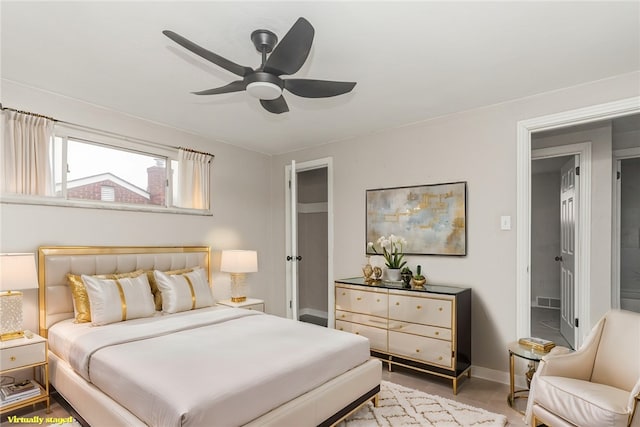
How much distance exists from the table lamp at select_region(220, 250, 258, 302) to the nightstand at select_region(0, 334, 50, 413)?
188 centimetres

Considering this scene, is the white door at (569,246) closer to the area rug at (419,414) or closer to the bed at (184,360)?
the area rug at (419,414)

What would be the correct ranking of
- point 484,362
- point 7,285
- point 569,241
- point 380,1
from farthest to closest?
1. point 569,241
2. point 484,362
3. point 7,285
4. point 380,1

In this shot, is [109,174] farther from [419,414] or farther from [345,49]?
[419,414]

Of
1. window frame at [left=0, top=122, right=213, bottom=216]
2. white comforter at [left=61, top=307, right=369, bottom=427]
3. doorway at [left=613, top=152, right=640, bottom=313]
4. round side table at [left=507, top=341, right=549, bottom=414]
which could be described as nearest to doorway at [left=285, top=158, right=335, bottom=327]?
window frame at [left=0, top=122, right=213, bottom=216]

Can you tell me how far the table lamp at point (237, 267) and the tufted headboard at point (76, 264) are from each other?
0.51 m

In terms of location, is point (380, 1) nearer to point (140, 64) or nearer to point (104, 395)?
point (140, 64)

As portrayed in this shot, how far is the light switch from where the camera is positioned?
326cm

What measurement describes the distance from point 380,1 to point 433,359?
2855 millimetres

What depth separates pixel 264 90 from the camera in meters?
2.09

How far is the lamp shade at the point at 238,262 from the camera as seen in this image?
420 centimetres

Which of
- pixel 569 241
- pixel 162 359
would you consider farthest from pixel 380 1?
pixel 569 241

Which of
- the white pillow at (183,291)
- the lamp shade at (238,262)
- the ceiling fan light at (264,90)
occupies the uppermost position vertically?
the ceiling fan light at (264,90)

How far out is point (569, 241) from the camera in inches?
170

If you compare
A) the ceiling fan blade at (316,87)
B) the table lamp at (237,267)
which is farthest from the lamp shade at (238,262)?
the ceiling fan blade at (316,87)
